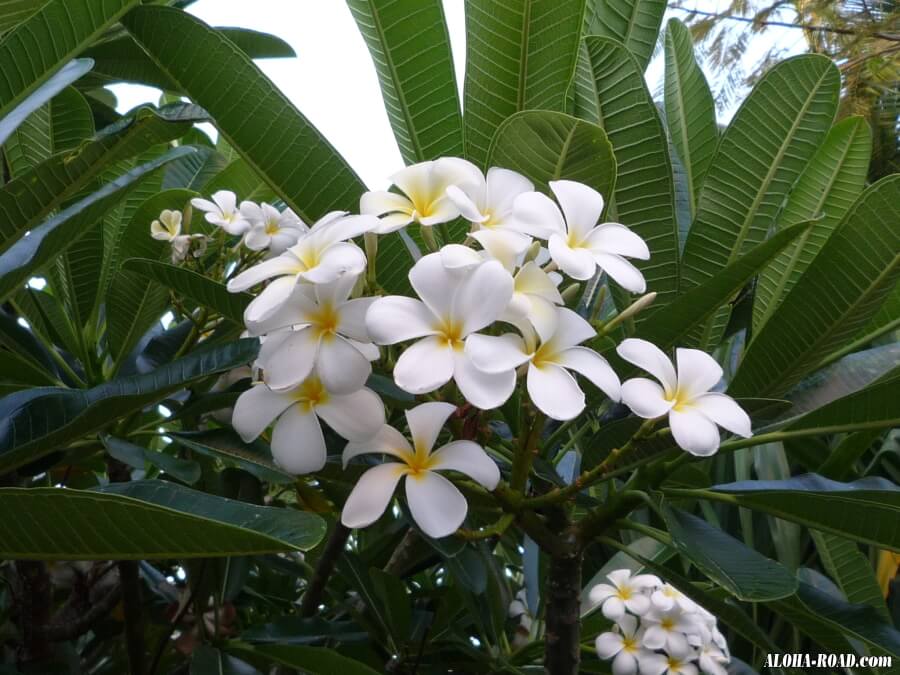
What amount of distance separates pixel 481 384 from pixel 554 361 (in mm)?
74

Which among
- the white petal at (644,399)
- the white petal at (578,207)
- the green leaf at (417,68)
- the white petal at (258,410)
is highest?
the green leaf at (417,68)

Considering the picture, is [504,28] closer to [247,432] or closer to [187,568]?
[247,432]

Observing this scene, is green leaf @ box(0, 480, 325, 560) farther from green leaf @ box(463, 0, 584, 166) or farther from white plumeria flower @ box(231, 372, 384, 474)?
green leaf @ box(463, 0, 584, 166)

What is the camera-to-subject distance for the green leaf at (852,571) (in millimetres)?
1273

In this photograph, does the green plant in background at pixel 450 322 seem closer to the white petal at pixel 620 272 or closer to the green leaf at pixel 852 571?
the white petal at pixel 620 272

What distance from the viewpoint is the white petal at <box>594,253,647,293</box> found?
2.03 feet

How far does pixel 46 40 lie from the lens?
735 millimetres

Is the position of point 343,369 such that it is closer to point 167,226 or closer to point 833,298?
point 833,298

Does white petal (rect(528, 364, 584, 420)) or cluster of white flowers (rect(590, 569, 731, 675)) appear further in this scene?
cluster of white flowers (rect(590, 569, 731, 675))

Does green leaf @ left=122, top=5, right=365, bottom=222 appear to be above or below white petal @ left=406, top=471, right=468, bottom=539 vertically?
above

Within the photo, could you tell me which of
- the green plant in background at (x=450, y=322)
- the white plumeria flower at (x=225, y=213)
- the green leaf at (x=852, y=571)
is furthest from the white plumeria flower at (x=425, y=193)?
the green leaf at (x=852, y=571)

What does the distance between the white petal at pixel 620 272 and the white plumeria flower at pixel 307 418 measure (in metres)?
0.18

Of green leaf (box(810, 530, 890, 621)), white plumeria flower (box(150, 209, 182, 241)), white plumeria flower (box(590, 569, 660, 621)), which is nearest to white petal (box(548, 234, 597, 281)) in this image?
white plumeria flower (box(150, 209, 182, 241))

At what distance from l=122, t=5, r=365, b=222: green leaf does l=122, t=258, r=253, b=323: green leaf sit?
0.09 meters
